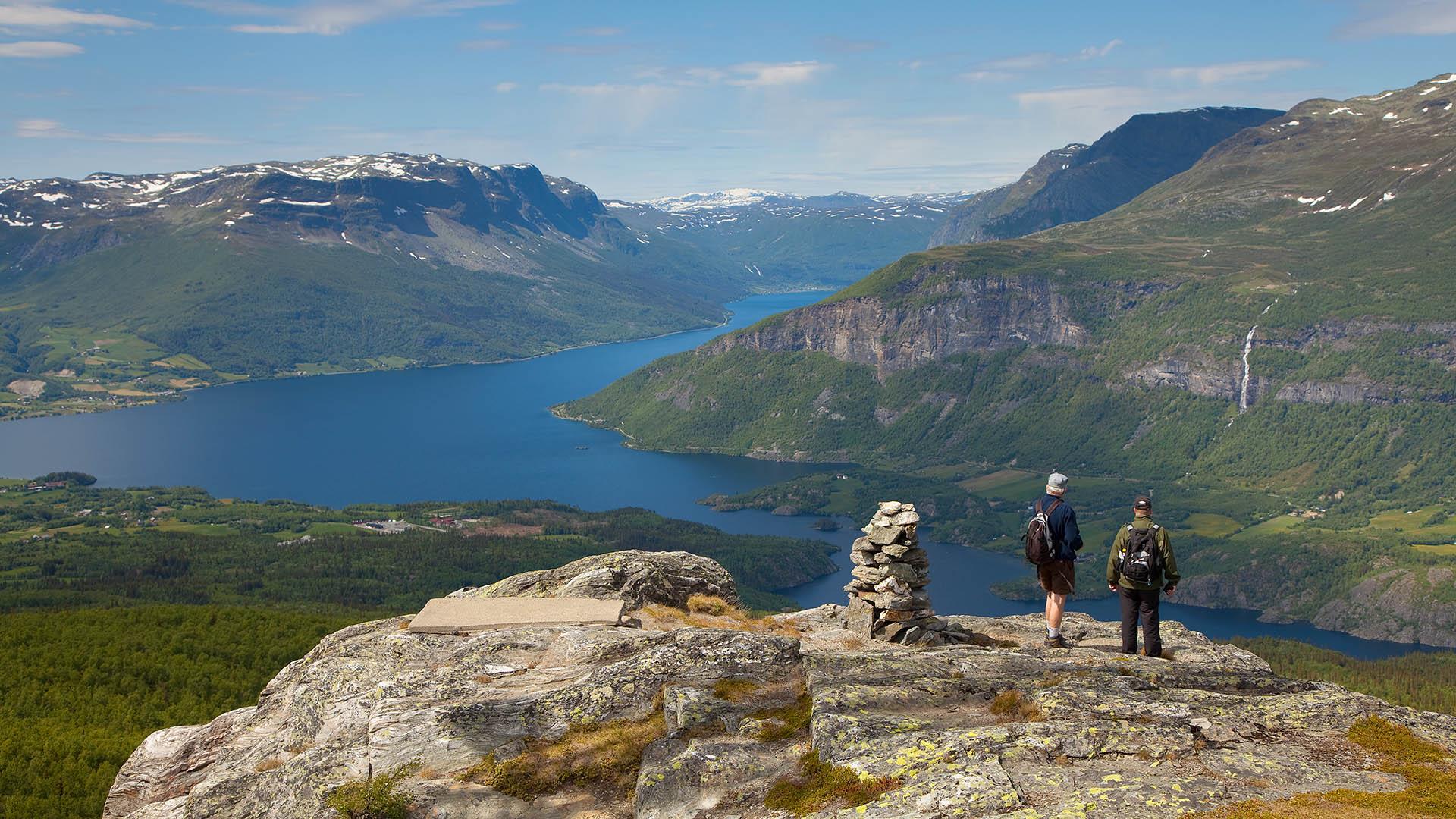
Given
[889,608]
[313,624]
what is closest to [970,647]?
[889,608]

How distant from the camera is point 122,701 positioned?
80.4 meters

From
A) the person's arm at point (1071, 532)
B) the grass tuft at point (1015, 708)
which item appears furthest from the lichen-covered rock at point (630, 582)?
the grass tuft at point (1015, 708)

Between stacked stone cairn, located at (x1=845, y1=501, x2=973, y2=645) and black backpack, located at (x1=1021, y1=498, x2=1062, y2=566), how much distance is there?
4.42 metres

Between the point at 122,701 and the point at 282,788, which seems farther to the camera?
the point at 122,701

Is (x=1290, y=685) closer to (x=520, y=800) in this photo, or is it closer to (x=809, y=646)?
(x=809, y=646)

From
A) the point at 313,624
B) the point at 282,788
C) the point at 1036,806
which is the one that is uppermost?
the point at 1036,806

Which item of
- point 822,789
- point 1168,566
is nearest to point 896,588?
point 1168,566

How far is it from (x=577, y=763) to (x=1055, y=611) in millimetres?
15792

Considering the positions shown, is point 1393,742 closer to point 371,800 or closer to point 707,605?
point 371,800

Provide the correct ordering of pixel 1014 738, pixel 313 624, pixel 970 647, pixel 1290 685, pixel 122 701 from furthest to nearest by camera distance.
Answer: pixel 313 624
pixel 122 701
pixel 970 647
pixel 1290 685
pixel 1014 738

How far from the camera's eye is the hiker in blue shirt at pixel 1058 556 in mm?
31812

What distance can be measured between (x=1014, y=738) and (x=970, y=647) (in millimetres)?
9070

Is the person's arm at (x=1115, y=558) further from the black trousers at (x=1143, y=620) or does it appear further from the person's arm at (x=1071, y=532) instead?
the person's arm at (x=1071, y=532)

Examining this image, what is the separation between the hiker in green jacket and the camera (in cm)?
3030
